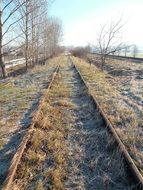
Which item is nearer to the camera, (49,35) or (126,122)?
(126,122)

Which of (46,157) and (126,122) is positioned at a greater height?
(46,157)

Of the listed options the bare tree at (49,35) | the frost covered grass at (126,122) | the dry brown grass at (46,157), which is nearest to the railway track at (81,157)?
the dry brown grass at (46,157)

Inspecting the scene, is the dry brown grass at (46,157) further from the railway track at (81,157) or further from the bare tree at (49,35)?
the bare tree at (49,35)

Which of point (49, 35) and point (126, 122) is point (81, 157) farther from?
point (49, 35)

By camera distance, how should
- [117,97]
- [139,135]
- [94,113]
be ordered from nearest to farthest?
[139,135] → [94,113] → [117,97]

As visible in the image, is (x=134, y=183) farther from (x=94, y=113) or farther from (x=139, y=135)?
(x=94, y=113)

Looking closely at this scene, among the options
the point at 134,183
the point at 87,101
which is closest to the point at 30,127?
the point at 134,183

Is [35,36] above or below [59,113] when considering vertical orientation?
above

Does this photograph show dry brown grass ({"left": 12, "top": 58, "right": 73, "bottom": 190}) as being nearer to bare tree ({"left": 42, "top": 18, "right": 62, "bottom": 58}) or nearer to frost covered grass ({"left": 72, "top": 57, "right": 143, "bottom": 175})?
frost covered grass ({"left": 72, "top": 57, "right": 143, "bottom": 175})

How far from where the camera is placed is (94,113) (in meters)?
8.12

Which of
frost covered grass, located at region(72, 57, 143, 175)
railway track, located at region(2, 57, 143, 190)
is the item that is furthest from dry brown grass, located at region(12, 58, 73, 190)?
frost covered grass, located at region(72, 57, 143, 175)

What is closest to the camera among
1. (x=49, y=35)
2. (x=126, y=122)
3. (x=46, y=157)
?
(x=46, y=157)

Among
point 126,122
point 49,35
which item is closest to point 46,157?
point 126,122

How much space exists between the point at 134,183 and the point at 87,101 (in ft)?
19.7
